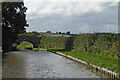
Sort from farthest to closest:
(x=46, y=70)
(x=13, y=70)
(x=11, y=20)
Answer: (x=11, y=20), (x=46, y=70), (x=13, y=70)

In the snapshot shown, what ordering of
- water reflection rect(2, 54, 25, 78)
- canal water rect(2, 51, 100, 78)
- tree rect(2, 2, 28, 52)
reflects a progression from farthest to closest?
1. tree rect(2, 2, 28, 52)
2. water reflection rect(2, 54, 25, 78)
3. canal water rect(2, 51, 100, 78)

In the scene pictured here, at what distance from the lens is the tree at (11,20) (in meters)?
34.4

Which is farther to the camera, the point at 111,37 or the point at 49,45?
the point at 49,45

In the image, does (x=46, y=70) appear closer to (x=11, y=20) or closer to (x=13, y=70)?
(x=13, y=70)

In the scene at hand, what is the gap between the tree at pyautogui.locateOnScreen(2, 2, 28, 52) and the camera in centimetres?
3444

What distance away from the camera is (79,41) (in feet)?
125

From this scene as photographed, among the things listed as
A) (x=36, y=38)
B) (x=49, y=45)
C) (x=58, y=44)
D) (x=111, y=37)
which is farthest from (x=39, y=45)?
(x=111, y=37)

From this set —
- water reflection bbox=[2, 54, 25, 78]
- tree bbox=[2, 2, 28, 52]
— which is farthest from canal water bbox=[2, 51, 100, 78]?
tree bbox=[2, 2, 28, 52]

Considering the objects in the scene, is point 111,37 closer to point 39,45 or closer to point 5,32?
point 5,32

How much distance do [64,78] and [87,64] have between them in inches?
247

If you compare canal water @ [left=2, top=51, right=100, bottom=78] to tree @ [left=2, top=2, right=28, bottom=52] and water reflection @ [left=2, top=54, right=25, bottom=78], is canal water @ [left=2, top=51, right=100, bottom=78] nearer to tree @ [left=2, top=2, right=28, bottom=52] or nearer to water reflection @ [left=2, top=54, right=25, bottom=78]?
water reflection @ [left=2, top=54, right=25, bottom=78]

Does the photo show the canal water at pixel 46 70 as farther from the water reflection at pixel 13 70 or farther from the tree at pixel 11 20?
the tree at pixel 11 20

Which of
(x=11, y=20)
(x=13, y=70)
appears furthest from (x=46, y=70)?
(x=11, y=20)

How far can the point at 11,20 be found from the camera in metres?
35.9
